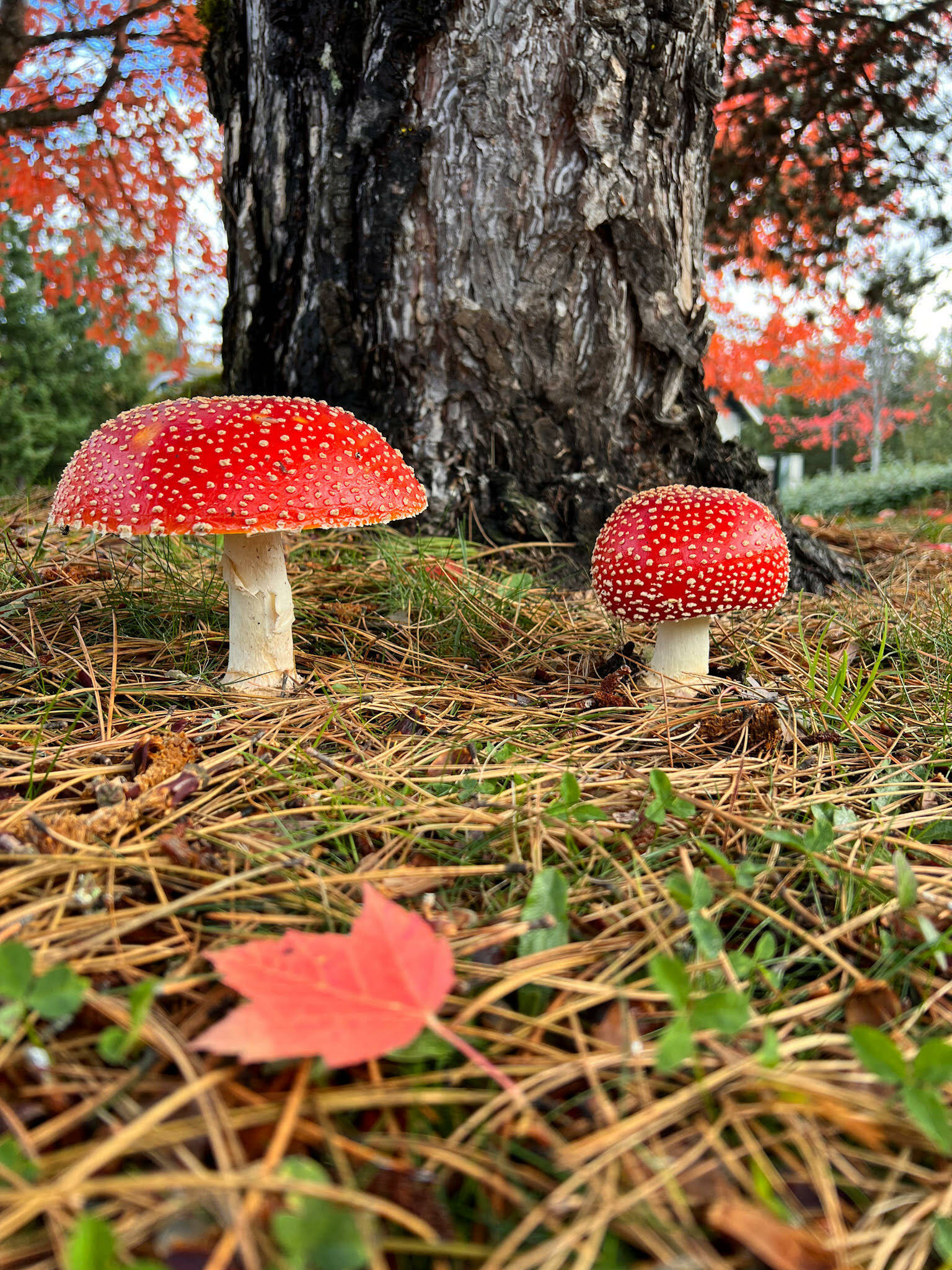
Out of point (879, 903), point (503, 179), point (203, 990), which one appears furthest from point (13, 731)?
point (503, 179)

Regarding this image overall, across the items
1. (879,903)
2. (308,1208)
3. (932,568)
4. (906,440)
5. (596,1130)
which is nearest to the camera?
(308,1208)

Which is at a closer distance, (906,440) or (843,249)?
(843,249)

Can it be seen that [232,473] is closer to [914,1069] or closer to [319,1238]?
[319,1238]

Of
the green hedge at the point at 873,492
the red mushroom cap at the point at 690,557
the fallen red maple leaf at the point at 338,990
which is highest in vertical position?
the red mushroom cap at the point at 690,557

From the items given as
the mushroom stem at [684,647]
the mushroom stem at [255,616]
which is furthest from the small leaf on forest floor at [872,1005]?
the mushroom stem at [255,616]

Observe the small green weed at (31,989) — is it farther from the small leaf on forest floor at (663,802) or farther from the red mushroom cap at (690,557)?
the red mushroom cap at (690,557)

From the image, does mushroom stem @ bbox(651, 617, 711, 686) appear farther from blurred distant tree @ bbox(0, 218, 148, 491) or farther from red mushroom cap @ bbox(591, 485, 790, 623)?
blurred distant tree @ bbox(0, 218, 148, 491)

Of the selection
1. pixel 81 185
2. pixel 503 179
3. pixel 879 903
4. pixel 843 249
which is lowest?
pixel 879 903

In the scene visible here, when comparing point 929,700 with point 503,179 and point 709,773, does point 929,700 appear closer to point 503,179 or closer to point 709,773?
point 709,773
